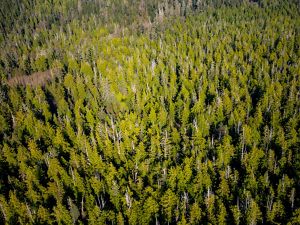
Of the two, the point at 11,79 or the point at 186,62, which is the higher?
the point at 186,62

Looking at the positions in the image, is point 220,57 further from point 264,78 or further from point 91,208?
point 91,208

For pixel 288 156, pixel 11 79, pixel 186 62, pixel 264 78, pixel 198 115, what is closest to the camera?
pixel 288 156

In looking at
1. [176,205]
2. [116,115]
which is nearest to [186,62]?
[116,115]

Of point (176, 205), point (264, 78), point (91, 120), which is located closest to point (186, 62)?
point (264, 78)

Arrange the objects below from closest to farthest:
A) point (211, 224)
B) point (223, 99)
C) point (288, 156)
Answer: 1. point (211, 224)
2. point (288, 156)
3. point (223, 99)

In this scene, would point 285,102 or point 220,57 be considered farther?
point 220,57

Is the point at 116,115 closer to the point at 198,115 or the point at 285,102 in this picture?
the point at 198,115
